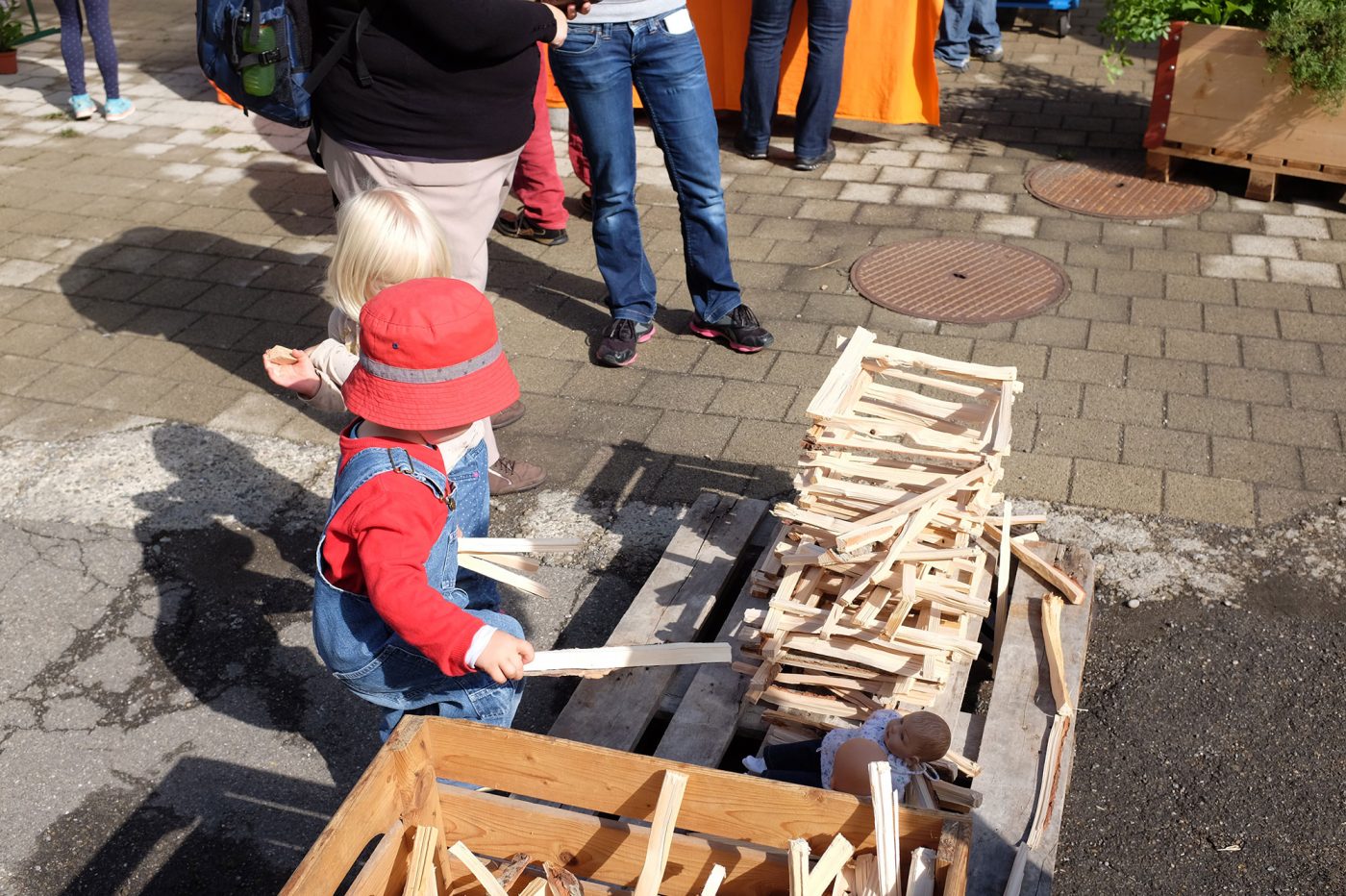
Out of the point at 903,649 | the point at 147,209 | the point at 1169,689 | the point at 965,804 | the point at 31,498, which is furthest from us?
the point at 147,209

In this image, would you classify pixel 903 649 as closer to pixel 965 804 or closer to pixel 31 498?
→ pixel 965 804

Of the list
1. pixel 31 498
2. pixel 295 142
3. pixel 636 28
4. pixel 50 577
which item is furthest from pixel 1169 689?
pixel 295 142

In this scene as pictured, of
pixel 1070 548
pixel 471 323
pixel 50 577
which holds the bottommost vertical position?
pixel 50 577

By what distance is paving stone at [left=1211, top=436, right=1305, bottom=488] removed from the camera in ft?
13.4

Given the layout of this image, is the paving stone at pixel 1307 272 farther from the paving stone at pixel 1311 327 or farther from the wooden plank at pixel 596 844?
the wooden plank at pixel 596 844

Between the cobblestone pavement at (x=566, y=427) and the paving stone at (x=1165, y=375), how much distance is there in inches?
0.7

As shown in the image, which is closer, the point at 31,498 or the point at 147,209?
the point at 31,498

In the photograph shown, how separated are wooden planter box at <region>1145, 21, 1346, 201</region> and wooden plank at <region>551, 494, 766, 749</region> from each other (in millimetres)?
3824

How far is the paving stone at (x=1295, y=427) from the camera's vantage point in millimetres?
4250

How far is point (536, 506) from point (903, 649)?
173cm

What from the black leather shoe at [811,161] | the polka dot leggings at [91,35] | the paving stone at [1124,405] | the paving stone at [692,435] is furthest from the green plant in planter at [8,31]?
the paving stone at [1124,405]

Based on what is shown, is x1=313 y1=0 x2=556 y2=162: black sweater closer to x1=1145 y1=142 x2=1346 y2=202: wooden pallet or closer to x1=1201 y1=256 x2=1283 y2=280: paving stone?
x1=1201 y1=256 x2=1283 y2=280: paving stone

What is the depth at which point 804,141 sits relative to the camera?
6887mm

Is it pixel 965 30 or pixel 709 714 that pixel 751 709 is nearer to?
pixel 709 714
